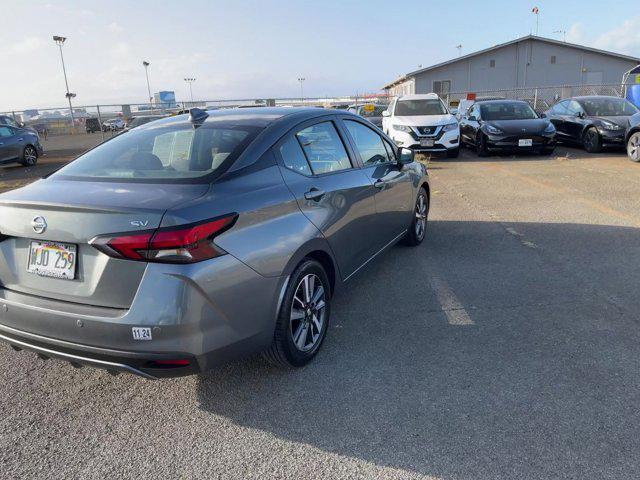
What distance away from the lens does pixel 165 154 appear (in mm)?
3330

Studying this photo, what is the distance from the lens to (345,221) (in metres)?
3.80

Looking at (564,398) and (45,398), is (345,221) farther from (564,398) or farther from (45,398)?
(45,398)

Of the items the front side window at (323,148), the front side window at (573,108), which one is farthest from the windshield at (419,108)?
the front side window at (323,148)

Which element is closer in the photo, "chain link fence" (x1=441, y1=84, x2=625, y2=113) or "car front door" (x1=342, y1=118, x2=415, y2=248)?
"car front door" (x1=342, y1=118, x2=415, y2=248)

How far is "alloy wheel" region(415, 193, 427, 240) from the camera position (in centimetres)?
590

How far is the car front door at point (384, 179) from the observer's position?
4441 millimetres

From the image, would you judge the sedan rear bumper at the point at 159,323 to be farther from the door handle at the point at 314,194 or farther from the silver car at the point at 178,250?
the door handle at the point at 314,194

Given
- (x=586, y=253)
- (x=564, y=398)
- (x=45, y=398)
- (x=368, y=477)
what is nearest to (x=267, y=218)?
(x=368, y=477)

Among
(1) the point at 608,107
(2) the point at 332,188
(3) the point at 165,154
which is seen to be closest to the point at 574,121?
(1) the point at 608,107

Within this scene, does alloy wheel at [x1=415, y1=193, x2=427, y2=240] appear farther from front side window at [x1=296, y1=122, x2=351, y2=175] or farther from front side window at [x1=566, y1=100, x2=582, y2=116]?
front side window at [x1=566, y1=100, x2=582, y2=116]

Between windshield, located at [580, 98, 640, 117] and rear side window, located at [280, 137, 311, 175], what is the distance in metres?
13.2

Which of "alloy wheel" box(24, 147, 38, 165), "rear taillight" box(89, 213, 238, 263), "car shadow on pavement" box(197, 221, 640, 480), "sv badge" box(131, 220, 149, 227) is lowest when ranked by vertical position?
"car shadow on pavement" box(197, 221, 640, 480)

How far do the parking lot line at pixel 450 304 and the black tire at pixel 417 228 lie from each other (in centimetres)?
97

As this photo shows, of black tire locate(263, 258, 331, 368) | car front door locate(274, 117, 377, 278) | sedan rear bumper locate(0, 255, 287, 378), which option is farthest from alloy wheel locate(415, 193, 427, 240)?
sedan rear bumper locate(0, 255, 287, 378)
